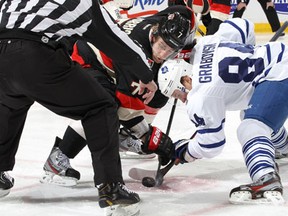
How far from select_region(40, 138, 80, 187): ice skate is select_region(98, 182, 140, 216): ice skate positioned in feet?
1.35

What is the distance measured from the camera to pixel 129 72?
91.7 inches

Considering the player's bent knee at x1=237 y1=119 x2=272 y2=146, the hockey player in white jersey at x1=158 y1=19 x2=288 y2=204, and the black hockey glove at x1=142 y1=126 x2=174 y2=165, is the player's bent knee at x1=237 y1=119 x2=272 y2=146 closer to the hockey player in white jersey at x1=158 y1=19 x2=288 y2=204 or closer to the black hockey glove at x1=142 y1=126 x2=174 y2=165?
the hockey player in white jersey at x1=158 y1=19 x2=288 y2=204

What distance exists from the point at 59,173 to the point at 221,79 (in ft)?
2.17

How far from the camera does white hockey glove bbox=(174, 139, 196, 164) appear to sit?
91.1 inches

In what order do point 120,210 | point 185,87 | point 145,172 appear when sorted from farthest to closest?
point 145,172
point 185,87
point 120,210

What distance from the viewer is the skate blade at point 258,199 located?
2.03 meters

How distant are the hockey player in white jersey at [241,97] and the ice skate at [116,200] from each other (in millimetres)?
330

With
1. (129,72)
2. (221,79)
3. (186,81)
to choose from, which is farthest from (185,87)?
(129,72)

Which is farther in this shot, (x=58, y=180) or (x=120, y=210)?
(x=58, y=180)

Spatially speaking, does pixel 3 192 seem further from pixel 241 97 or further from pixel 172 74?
pixel 241 97

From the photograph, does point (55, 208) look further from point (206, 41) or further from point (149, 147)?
point (206, 41)

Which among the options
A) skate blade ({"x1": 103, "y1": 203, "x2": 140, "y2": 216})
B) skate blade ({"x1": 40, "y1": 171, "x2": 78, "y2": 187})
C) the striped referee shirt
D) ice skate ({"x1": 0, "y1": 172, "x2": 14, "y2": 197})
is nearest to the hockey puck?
skate blade ({"x1": 40, "y1": 171, "x2": 78, "y2": 187})

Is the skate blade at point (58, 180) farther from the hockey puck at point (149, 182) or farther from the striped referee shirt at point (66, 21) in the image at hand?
the striped referee shirt at point (66, 21)

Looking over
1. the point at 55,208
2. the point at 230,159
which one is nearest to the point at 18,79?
the point at 55,208
